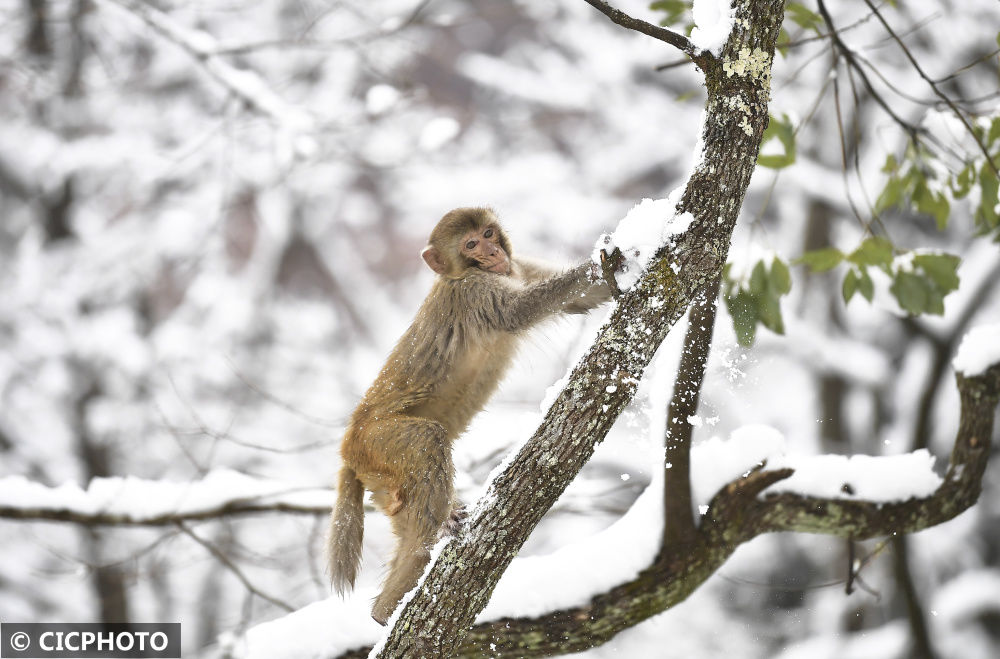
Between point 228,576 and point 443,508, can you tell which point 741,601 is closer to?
point 228,576

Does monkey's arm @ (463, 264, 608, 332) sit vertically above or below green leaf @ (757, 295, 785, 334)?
above

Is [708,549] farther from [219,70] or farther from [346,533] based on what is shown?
[219,70]

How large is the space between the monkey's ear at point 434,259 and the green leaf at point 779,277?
1.46 m

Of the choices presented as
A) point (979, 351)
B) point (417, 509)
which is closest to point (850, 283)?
point (979, 351)

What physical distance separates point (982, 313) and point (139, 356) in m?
9.08

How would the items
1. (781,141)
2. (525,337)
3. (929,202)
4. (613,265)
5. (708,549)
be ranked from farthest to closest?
(929,202) < (525,337) < (781,141) < (708,549) < (613,265)

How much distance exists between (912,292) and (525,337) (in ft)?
5.63

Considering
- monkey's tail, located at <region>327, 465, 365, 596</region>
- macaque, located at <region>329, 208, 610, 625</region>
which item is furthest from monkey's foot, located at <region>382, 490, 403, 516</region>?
monkey's tail, located at <region>327, 465, 365, 596</region>

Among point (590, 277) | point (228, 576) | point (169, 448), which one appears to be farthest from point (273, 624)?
point (228, 576)

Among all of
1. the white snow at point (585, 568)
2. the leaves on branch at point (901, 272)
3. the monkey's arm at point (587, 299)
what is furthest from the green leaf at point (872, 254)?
the white snow at point (585, 568)

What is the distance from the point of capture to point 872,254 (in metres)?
3.87

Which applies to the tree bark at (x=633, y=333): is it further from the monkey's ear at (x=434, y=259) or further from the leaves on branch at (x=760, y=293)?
the monkey's ear at (x=434, y=259)

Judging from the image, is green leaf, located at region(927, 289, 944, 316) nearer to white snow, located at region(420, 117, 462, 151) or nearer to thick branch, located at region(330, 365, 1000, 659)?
thick branch, located at region(330, 365, 1000, 659)

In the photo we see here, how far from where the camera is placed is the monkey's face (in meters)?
4.13
